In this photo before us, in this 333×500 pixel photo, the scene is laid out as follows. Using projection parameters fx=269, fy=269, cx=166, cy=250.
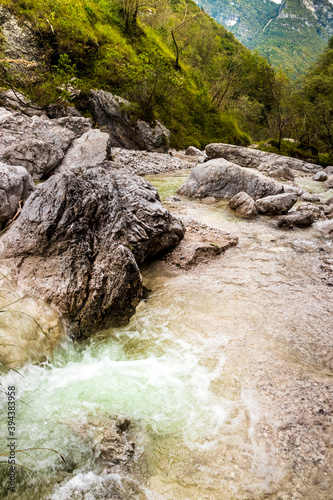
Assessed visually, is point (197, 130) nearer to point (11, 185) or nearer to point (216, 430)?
point (11, 185)

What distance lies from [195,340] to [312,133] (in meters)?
29.5

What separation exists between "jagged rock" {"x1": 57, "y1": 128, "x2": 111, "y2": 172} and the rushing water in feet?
30.2

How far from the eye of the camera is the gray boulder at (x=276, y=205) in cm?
988

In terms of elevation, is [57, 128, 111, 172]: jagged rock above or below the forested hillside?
below

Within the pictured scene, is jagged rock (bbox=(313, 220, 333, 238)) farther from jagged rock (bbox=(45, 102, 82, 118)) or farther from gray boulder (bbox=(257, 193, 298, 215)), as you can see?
jagged rock (bbox=(45, 102, 82, 118))

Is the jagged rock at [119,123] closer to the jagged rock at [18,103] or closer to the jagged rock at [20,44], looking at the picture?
the jagged rock at [18,103]

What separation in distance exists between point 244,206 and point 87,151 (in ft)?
24.9

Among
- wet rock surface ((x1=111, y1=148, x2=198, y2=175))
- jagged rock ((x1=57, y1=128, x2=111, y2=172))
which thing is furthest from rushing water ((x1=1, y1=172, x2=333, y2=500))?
wet rock surface ((x1=111, y1=148, x2=198, y2=175))

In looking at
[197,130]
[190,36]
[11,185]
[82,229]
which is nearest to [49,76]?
[197,130]

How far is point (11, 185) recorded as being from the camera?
5543mm

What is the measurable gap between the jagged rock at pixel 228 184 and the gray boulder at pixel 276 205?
138 cm

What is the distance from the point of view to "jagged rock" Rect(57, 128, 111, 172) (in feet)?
39.9

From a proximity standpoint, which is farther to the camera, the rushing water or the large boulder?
the large boulder

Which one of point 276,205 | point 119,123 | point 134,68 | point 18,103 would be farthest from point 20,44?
point 276,205
